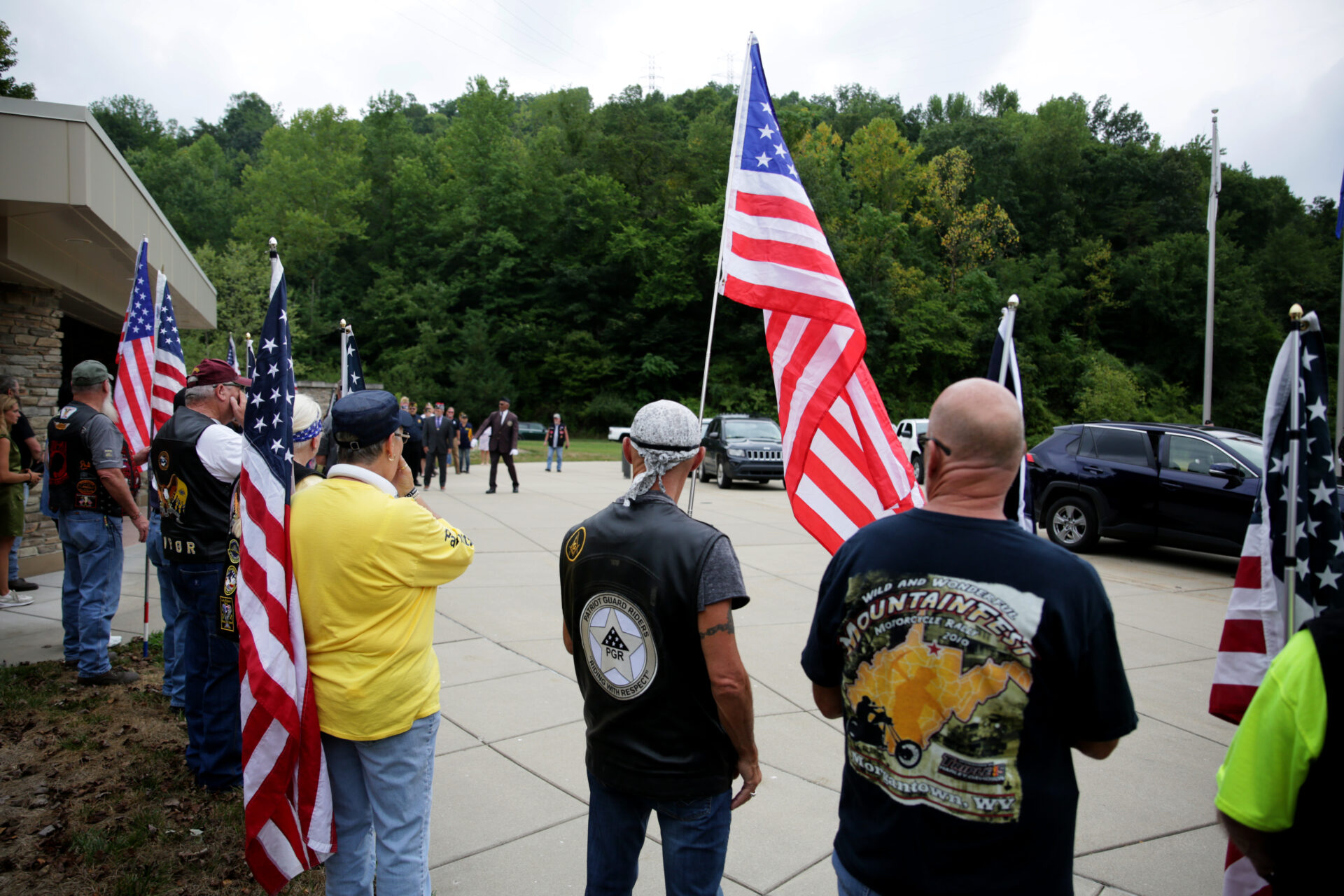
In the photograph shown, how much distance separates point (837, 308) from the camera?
12.3ft

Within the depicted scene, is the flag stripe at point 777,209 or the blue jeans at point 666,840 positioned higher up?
the flag stripe at point 777,209

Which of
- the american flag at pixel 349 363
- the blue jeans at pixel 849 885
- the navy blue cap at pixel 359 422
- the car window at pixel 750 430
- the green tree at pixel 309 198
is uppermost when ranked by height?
the green tree at pixel 309 198

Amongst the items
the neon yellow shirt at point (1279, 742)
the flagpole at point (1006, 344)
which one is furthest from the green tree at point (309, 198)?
the neon yellow shirt at point (1279, 742)

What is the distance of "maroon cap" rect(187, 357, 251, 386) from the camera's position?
14.4ft

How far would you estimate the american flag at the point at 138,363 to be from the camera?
22.4 feet

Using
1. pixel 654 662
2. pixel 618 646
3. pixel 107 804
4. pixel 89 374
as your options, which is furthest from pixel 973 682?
pixel 89 374

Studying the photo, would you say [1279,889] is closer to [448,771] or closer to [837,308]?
[837,308]

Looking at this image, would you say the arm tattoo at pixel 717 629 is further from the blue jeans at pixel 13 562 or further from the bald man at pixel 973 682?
the blue jeans at pixel 13 562

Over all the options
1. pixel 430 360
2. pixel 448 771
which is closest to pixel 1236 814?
pixel 448 771

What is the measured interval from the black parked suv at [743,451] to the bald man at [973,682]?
16145mm

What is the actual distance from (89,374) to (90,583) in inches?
56.0

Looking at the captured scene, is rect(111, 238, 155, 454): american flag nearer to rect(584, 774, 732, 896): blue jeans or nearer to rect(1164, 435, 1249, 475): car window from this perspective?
rect(584, 774, 732, 896): blue jeans

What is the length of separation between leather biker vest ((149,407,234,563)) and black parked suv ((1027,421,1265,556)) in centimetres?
1046

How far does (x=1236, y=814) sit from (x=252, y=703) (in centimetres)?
272
